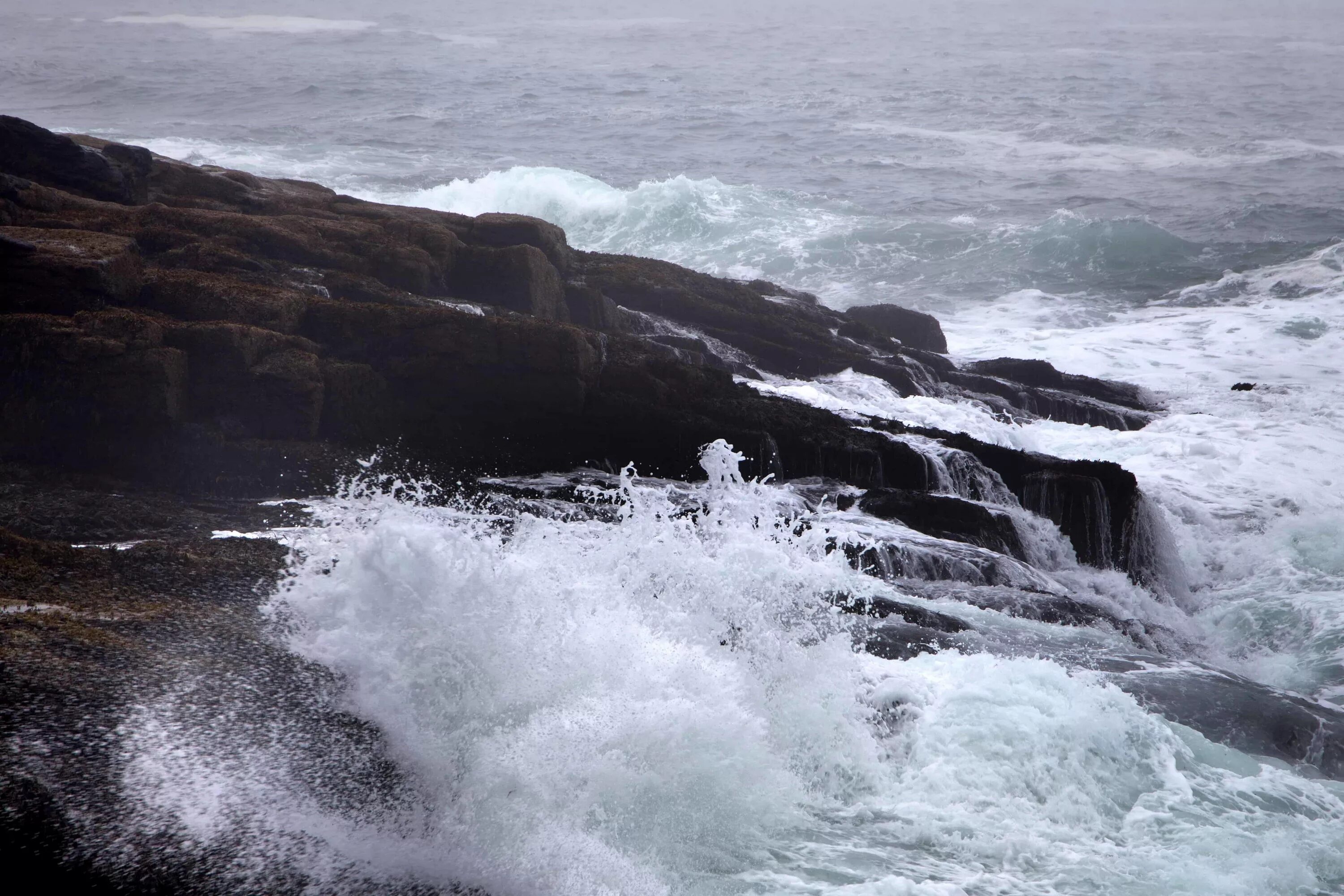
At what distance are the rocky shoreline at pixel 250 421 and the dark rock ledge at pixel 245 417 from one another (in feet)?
0.07

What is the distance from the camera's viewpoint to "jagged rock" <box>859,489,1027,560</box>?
967 centimetres

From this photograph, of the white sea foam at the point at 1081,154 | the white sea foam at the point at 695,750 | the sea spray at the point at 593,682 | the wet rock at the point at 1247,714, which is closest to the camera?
the white sea foam at the point at 695,750

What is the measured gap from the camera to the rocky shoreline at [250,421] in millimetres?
5277

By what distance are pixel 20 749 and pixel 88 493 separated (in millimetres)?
3474

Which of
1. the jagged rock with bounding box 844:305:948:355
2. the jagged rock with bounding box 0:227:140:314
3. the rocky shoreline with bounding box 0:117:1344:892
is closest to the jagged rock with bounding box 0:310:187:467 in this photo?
the rocky shoreline with bounding box 0:117:1344:892

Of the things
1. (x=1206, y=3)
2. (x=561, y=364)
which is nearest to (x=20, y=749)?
(x=561, y=364)

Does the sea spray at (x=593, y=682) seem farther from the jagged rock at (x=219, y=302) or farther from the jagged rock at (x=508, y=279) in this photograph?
the jagged rock at (x=508, y=279)

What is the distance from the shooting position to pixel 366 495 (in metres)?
8.09

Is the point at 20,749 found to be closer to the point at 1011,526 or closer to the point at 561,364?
the point at 561,364

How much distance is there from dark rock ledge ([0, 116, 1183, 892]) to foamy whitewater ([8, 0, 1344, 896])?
1.13 feet

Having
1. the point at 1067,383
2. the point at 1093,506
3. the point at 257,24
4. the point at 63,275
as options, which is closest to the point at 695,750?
the point at 1093,506

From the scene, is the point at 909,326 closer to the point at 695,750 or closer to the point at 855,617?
the point at 855,617

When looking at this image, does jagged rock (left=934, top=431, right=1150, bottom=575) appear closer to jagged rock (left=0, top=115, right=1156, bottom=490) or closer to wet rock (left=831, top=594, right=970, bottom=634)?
jagged rock (left=0, top=115, right=1156, bottom=490)

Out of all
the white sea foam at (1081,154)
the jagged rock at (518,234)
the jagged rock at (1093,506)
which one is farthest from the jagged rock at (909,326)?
the white sea foam at (1081,154)
